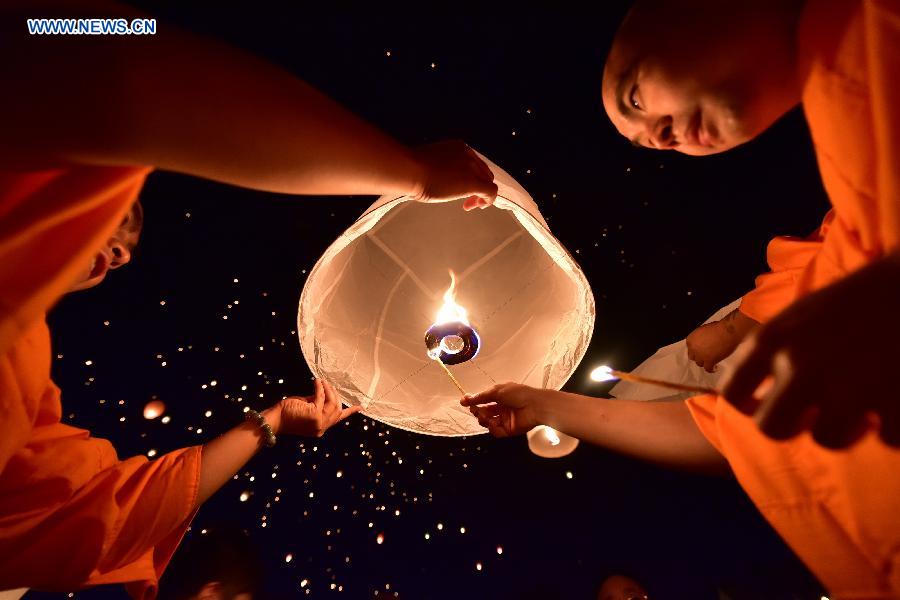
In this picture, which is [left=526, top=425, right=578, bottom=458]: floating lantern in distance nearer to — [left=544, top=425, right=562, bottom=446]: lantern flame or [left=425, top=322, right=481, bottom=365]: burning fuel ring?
[left=544, top=425, right=562, bottom=446]: lantern flame

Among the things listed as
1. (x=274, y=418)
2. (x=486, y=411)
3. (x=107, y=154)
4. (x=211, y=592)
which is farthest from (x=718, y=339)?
(x=211, y=592)

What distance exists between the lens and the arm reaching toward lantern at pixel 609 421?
0.97 meters

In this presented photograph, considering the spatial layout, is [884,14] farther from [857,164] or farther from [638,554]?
[638,554]

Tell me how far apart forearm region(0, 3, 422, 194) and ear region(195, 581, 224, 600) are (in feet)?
6.67

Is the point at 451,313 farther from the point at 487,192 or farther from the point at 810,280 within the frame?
the point at 810,280

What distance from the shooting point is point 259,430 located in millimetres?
1350

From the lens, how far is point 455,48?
169cm

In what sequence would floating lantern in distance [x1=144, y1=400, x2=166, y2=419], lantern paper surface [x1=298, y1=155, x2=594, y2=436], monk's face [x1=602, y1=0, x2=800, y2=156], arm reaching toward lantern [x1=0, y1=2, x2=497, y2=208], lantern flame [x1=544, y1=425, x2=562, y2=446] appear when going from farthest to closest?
1. floating lantern in distance [x1=144, y1=400, x2=166, y2=419]
2. lantern flame [x1=544, y1=425, x2=562, y2=446]
3. lantern paper surface [x1=298, y1=155, x2=594, y2=436]
4. monk's face [x1=602, y1=0, x2=800, y2=156]
5. arm reaching toward lantern [x1=0, y1=2, x2=497, y2=208]

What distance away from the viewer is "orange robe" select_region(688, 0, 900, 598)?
574 mm

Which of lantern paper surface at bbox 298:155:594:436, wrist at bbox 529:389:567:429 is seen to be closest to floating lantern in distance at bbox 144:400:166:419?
lantern paper surface at bbox 298:155:594:436

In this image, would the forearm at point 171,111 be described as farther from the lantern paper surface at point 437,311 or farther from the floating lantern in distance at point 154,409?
the floating lantern in distance at point 154,409

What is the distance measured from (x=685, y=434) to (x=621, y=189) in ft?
4.31

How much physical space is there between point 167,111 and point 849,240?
92cm

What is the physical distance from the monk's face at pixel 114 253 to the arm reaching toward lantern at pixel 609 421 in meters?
0.86
